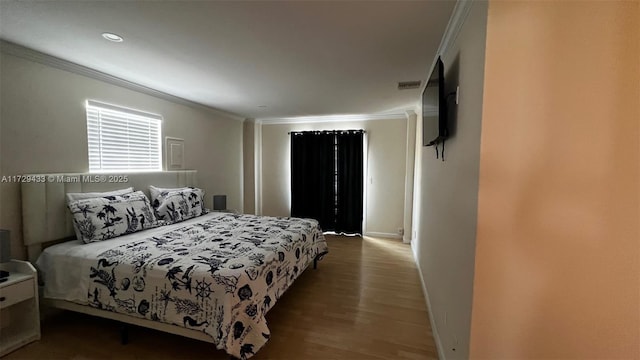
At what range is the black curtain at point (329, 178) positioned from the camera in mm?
5105

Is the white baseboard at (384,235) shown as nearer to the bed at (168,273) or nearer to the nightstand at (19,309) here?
the bed at (168,273)

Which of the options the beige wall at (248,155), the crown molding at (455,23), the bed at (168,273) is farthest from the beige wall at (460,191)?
the beige wall at (248,155)

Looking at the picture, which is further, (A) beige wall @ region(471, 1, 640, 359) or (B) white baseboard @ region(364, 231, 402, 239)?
(B) white baseboard @ region(364, 231, 402, 239)

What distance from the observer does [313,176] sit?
17.5 ft

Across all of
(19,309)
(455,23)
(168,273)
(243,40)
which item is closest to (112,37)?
(243,40)

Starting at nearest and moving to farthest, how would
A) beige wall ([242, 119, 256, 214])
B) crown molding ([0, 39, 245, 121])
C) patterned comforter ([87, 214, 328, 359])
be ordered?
1. patterned comforter ([87, 214, 328, 359])
2. crown molding ([0, 39, 245, 121])
3. beige wall ([242, 119, 256, 214])

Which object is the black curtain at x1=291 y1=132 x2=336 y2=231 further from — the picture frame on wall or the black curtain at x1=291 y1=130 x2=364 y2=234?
the picture frame on wall

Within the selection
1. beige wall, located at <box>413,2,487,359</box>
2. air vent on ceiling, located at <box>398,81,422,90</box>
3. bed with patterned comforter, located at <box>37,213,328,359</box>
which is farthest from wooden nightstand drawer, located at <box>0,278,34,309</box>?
air vent on ceiling, located at <box>398,81,422,90</box>

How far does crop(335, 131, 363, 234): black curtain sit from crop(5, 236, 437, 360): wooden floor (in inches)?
79.3

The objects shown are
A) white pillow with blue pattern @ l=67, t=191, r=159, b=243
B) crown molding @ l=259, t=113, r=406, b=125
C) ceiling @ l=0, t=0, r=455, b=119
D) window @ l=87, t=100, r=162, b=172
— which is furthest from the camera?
crown molding @ l=259, t=113, r=406, b=125

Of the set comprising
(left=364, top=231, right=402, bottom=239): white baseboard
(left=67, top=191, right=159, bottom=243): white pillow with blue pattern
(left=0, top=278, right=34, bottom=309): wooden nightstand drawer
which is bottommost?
(left=364, top=231, right=402, bottom=239): white baseboard

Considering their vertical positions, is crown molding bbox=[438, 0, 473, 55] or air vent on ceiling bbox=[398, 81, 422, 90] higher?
air vent on ceiling bbox=[398, 81, 422, 90]

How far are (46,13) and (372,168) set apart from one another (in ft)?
14.7

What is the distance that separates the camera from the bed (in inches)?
69.1
